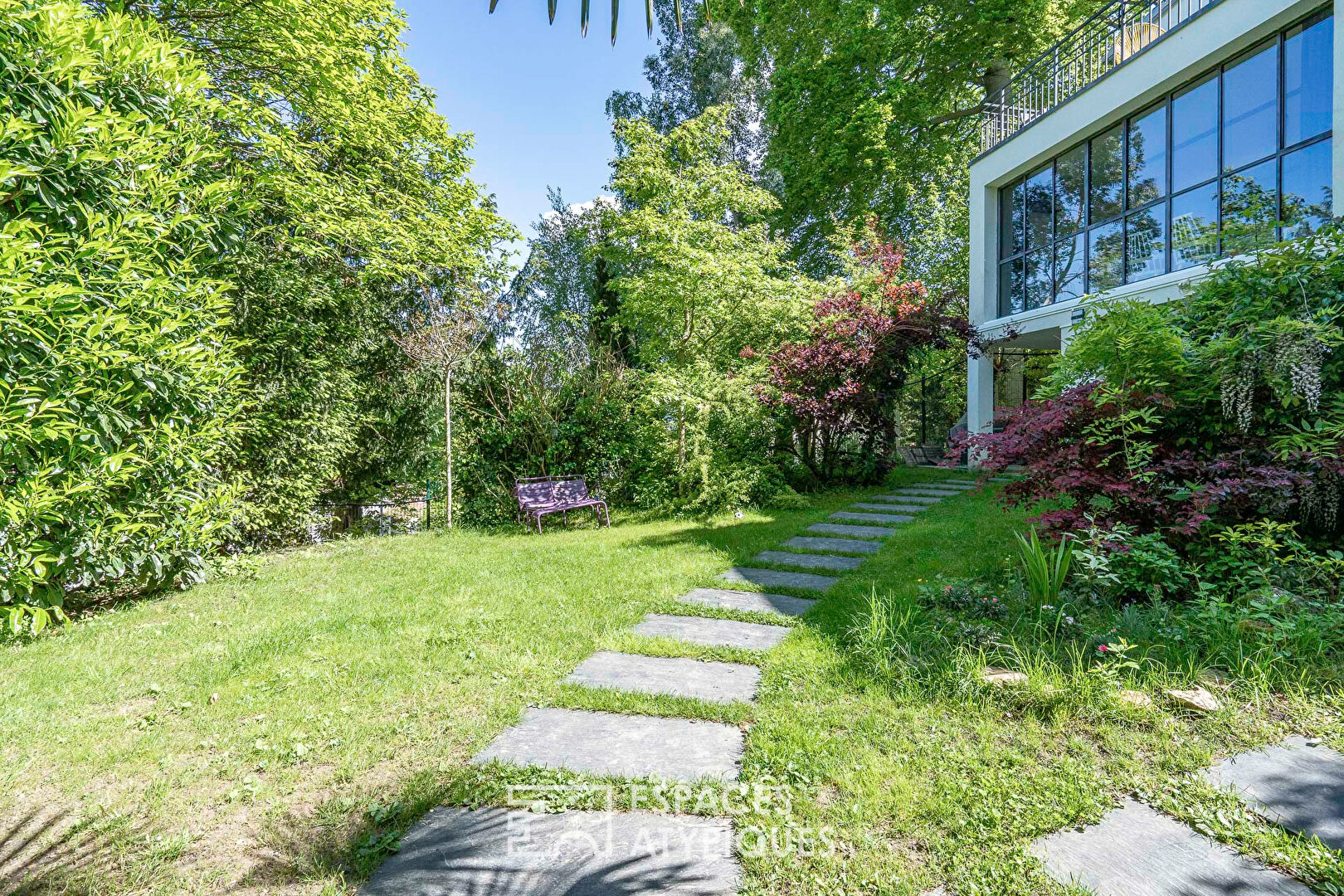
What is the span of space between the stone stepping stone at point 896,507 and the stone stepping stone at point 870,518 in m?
0.14

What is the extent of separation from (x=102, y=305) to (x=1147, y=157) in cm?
1176

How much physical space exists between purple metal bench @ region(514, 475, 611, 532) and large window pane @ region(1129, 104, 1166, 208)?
879 cm

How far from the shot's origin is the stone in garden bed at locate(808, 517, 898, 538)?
20.3 feet

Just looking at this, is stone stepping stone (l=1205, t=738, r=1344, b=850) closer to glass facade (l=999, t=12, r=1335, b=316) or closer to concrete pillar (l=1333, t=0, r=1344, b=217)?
glass facade (l=999, t=12, r=1335, b=316)

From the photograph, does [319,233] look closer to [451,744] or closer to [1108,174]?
[451,744]

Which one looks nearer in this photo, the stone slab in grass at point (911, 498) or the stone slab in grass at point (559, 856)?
the stone slab in grass at point (559, 856)

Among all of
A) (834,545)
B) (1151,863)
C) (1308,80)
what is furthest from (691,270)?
(1308,80)

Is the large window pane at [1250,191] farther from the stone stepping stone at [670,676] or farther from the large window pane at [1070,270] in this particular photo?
the stone stepping stone at [670,676]

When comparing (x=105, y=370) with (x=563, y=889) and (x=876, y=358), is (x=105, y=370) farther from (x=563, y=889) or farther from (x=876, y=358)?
(x=876, y=358)

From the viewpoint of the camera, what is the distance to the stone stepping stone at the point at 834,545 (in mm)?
5570

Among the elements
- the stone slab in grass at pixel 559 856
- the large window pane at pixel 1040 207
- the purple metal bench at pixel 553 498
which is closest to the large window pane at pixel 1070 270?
the large window pane at pixel 1040 207

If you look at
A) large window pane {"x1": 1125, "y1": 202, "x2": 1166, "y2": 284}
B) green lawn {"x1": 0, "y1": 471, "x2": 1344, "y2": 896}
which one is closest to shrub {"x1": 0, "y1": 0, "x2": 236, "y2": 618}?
green lawn {"x1": 0, "y1": 471, "x2": 1344, "y2": 896}

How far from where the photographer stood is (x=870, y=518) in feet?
23.3

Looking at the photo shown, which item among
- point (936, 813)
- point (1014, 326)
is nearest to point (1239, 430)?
point (936, 813)
